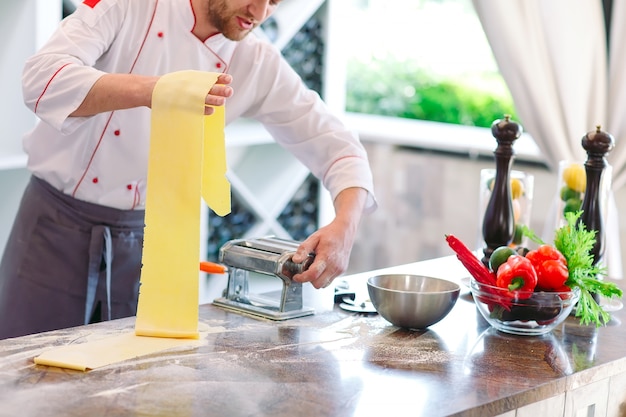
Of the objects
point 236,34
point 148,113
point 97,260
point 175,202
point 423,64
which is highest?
point 423,64

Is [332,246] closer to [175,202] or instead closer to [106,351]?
[175,202]

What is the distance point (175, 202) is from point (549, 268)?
0.86 metres

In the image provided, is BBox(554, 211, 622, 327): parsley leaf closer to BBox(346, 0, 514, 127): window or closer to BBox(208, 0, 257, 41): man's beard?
BBox(208, 0, 257, 41): man's beard

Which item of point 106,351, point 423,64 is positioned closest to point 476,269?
point 106,351

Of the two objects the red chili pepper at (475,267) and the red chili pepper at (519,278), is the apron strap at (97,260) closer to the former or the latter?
the red chili pepper at (475,267)

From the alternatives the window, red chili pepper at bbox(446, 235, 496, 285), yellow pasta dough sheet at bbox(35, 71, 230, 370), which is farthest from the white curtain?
yellow pasta dough sheet at bbox(35, 71, 230, 370)

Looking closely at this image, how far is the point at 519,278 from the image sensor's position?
2.13m

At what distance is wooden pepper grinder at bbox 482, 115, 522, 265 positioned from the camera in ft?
8.39

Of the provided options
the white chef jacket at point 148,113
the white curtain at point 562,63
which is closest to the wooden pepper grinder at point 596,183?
the white chef jacket at point 148,113

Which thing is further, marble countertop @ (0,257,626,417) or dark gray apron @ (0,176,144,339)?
dark gray apron @ (0,176,144,339)

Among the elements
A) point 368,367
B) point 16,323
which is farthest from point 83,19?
point 368,367

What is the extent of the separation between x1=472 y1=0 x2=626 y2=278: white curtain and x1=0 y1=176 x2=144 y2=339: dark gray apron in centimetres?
172

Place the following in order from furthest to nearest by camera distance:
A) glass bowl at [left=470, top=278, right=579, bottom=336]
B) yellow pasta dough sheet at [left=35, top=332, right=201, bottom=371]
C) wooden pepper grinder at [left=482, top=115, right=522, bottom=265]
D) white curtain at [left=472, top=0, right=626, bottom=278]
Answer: white curtain at [left=472, top=0, right=626, bottom=278]
wooden pepper grinder at [left=482, top=115, right=522, bottom=265]
glass bowl at [left=470, top=278, right=579, bottom=336]
yellow pasta dough sheet at [left=35, top=332, right=201, bottom=371]

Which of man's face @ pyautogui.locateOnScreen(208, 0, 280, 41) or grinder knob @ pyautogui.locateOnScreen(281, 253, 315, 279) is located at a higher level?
man's face @ pyautogui.locateOnScreen(208, 0, 280, 41)
